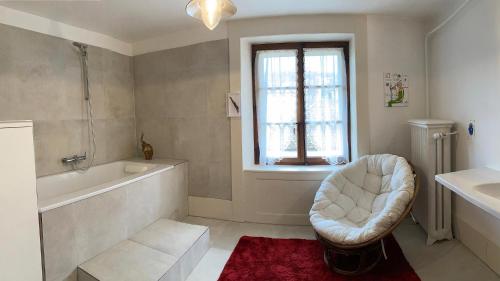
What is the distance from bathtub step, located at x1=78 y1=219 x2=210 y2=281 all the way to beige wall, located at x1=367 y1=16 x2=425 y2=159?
1965 mm

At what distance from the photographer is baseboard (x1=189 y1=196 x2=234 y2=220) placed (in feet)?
9.32

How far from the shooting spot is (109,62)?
3.00 metres

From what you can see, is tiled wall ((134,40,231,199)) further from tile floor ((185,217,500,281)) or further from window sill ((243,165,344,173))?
tile floor ((185,217,500,281))

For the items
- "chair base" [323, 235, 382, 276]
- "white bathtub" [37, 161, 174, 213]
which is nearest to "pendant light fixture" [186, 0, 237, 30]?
"white bathtub" [37, 161, 174, 213]

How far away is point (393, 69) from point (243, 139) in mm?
1683

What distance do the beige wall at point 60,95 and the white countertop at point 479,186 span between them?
10.5 ft

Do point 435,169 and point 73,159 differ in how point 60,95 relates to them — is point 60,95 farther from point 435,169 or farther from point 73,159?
point 435,169

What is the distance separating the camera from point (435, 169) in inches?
84.0

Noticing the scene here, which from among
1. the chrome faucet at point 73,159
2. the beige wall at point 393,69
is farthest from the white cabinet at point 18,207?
the beige wall at point 393,69

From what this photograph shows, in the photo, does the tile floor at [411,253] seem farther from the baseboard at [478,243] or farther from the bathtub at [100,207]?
the bathtub at [100,207]

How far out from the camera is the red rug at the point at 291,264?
1.81m

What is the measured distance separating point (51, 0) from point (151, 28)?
0.89 m

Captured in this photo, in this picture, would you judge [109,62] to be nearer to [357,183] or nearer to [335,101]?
[335,101]

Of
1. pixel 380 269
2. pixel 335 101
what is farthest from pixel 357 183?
pixel 335 101
